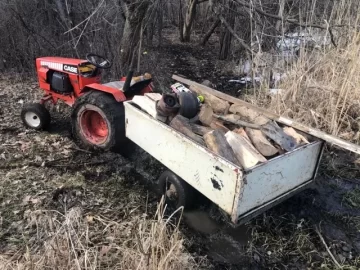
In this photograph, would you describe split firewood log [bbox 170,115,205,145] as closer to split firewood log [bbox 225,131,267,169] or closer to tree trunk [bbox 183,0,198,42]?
split firewood log [bbox 225,131,267,169]

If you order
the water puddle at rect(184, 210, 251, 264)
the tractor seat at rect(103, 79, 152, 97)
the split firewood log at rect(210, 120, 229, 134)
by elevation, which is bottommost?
the water puddle at rect(184, 210, 251, 264)

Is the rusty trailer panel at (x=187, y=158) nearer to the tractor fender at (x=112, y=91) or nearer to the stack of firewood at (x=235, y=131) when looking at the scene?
the stack of firewood at (x=235, y=131)

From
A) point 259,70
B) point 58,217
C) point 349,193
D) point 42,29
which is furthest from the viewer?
point 42,29

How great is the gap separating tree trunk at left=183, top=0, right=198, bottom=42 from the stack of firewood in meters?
4.94

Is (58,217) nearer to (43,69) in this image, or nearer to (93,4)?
(43,69)

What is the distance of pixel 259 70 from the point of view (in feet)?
18.0

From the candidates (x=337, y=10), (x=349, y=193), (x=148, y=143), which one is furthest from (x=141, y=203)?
(x=337, y=10)

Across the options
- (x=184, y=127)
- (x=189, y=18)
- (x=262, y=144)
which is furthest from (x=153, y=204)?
(x=189, y=18)

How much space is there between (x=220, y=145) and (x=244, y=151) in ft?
0.63

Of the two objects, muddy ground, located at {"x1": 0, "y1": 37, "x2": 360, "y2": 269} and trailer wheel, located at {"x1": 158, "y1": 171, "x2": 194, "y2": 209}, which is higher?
trailer wheel, located at {"x1": 158, "y1": 171, "x2": 194, "y2": 209}

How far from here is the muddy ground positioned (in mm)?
2875

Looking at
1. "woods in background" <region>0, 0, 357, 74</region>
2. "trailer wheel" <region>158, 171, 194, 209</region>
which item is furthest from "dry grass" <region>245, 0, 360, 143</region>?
"trailer wheel" <region>158, 171, 194, 209</region>

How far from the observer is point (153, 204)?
337cm

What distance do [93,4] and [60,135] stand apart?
3273 mm
